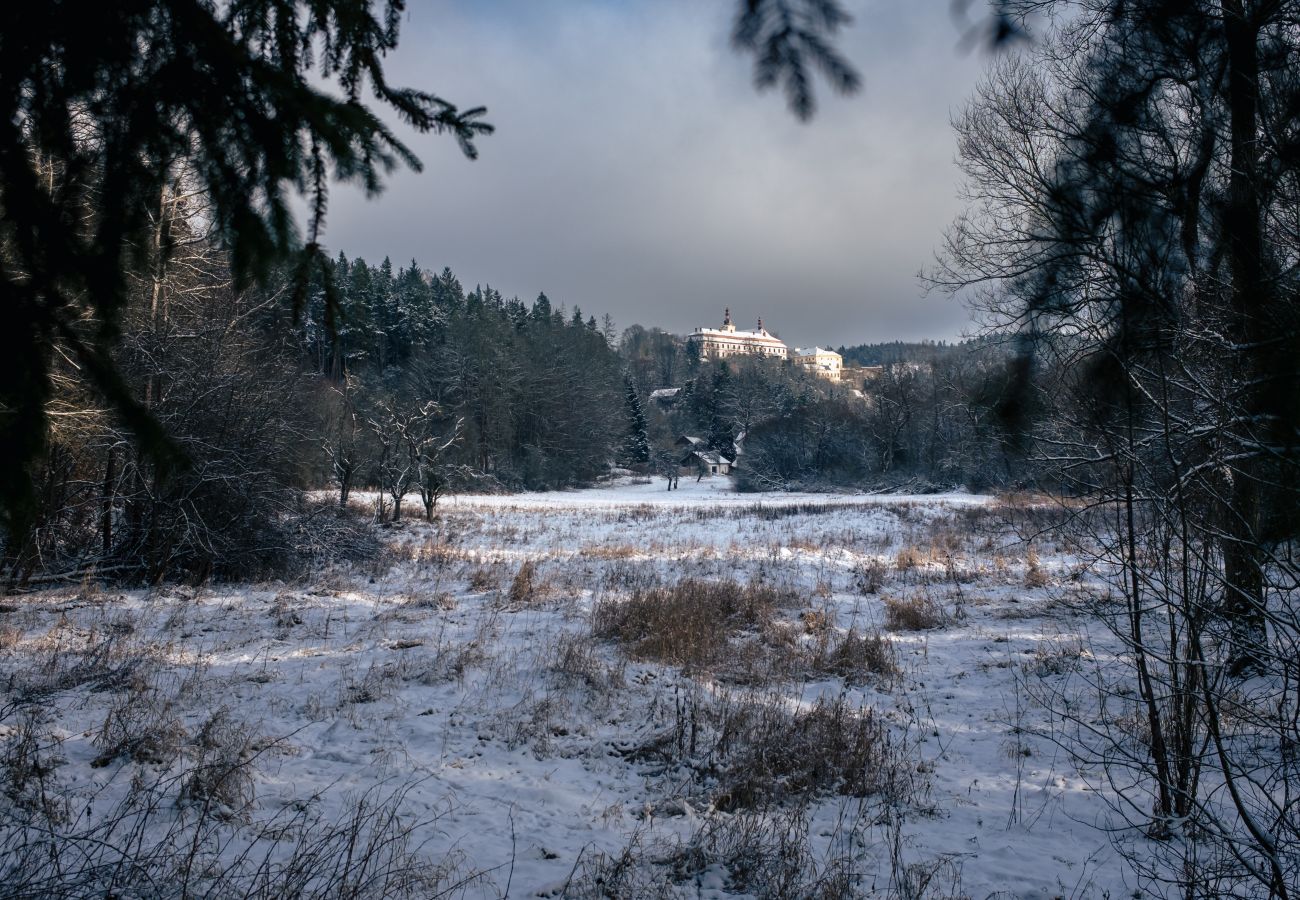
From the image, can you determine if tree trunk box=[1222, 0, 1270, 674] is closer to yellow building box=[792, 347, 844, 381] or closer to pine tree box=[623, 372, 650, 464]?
pine tree box=[623, 372, 650, 464]

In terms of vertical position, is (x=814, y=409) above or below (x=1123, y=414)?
above

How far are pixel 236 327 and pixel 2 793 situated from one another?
9087 mm

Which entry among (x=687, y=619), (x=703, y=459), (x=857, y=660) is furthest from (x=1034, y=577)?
(x=703, y=459)

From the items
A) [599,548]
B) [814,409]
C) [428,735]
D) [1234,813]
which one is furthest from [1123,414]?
[814,409]

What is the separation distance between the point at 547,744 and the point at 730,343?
13495 cm

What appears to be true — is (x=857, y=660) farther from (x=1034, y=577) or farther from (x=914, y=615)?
(x=1034, y=577)

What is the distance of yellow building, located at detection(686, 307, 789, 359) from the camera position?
120294 millimetres

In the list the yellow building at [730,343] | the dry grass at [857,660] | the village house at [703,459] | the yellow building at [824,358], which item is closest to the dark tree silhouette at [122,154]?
the dry grass at [857,660]

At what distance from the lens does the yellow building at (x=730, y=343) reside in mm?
120294

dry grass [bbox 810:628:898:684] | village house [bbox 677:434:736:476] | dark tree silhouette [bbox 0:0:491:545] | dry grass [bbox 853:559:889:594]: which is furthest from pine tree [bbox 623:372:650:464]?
dark tree silhouette [bbox 0:0:491:545]

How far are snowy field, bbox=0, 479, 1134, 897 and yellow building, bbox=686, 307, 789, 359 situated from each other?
10628 cm

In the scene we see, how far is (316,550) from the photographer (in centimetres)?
1213

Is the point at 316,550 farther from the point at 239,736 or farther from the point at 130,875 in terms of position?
the point at 130,875

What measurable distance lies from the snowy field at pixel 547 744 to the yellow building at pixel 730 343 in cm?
10628
